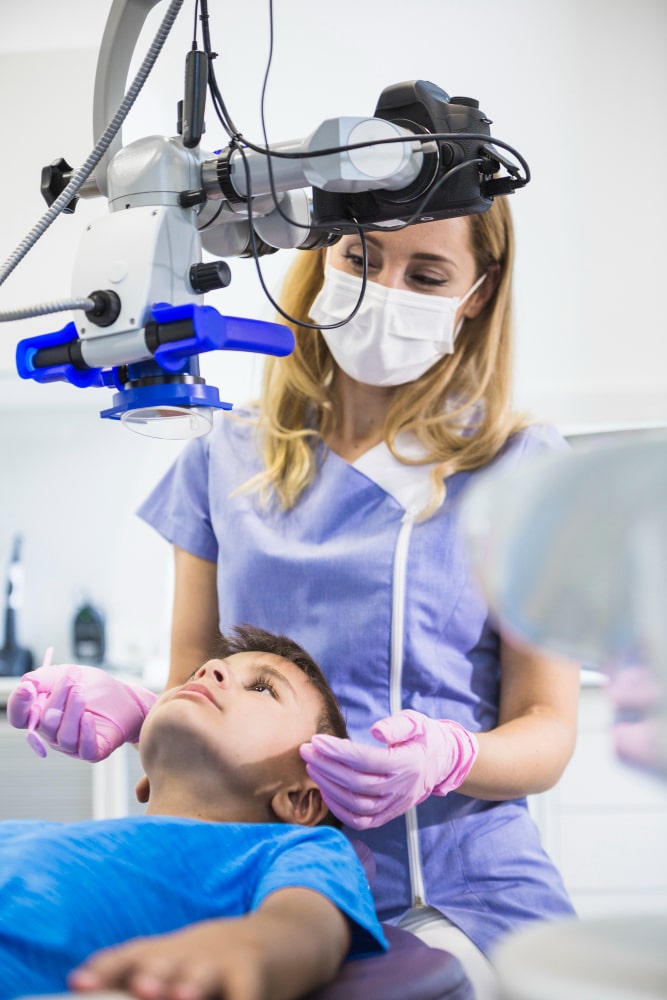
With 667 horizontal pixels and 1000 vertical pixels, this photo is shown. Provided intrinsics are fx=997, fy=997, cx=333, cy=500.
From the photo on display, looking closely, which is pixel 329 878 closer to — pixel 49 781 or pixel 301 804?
pixel 301 804

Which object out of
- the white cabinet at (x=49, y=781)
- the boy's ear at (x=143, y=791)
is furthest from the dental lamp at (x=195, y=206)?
the white cabinet at (x=49, y=781)

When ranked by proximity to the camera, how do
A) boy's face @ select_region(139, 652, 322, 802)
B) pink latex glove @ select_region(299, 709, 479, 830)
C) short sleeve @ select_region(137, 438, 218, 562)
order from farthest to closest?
short sleeve @ select_region(137, 438, 218, 562)
boy's face @ select_region(139, 652, 322, 802)
pink latex glove @ select_region(299, 709, 479, 830)

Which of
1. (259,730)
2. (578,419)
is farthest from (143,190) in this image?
(578,419)

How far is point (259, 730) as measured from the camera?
51.5 inches

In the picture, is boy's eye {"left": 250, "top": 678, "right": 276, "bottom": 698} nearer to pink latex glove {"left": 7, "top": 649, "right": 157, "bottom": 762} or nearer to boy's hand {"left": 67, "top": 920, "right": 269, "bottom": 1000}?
pink latex glove {"left": 7, "top": 649, "right": 157, "bottom": 762}

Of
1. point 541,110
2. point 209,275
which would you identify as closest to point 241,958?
point 209,275

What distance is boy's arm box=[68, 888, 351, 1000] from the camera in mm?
649

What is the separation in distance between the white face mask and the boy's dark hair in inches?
16.5

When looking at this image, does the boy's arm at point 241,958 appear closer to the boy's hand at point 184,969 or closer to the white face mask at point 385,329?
the boy's hand at point 184,969

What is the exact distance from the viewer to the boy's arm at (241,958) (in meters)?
0.65

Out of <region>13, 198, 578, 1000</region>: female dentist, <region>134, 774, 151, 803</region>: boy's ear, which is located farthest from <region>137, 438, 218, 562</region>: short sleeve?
<region>134, 774, 151, 803</region>: boy's ear

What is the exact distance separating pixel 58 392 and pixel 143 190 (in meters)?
2.37

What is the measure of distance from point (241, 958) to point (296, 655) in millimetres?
695

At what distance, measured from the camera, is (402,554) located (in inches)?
55.7
